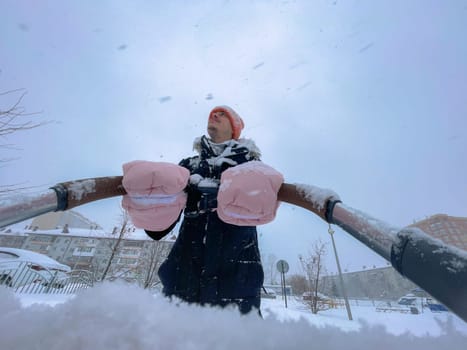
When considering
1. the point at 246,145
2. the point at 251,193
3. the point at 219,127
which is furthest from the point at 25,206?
the point at 219,127

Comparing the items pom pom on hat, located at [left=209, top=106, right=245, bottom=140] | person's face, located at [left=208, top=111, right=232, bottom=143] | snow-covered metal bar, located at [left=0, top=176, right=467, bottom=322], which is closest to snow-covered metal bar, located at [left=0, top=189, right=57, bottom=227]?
snow-covered metal bar, located at [left=0, top=176, right=467, bottom=322]

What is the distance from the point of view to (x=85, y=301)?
422 millimetres

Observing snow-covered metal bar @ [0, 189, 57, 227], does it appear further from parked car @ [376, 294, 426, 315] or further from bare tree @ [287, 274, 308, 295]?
bare tree @ [287, 274, 308, 295]

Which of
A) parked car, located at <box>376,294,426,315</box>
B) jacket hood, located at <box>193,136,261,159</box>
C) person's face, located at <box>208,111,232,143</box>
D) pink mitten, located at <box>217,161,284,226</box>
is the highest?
person's face, located at <box>208,111,232,143</box>

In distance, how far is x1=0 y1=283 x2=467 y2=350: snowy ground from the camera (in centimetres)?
35

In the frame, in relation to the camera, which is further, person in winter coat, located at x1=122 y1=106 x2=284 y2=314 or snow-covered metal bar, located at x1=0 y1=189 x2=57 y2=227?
person in winter coat, located at x1=122 y1=106 x2=284 y2=314

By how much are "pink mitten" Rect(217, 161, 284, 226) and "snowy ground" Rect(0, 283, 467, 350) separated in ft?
1.36

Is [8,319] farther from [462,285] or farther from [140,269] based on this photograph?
[140,269]

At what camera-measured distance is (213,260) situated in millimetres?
1163

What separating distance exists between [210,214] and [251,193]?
0.61m

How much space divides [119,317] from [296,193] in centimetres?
65

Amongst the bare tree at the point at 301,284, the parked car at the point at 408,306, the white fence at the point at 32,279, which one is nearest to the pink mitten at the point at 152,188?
the white fence at the point at 32,279

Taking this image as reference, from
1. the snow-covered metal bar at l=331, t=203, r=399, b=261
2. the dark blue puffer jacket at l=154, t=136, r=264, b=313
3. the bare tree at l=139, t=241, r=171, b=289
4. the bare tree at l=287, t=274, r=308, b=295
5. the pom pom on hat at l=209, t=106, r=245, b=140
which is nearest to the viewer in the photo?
the snow-covered metal bar at l=331, t=203, r=399, b=261

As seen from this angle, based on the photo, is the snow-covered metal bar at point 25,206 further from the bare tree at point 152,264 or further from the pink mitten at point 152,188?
the bare tree at point 152,264
